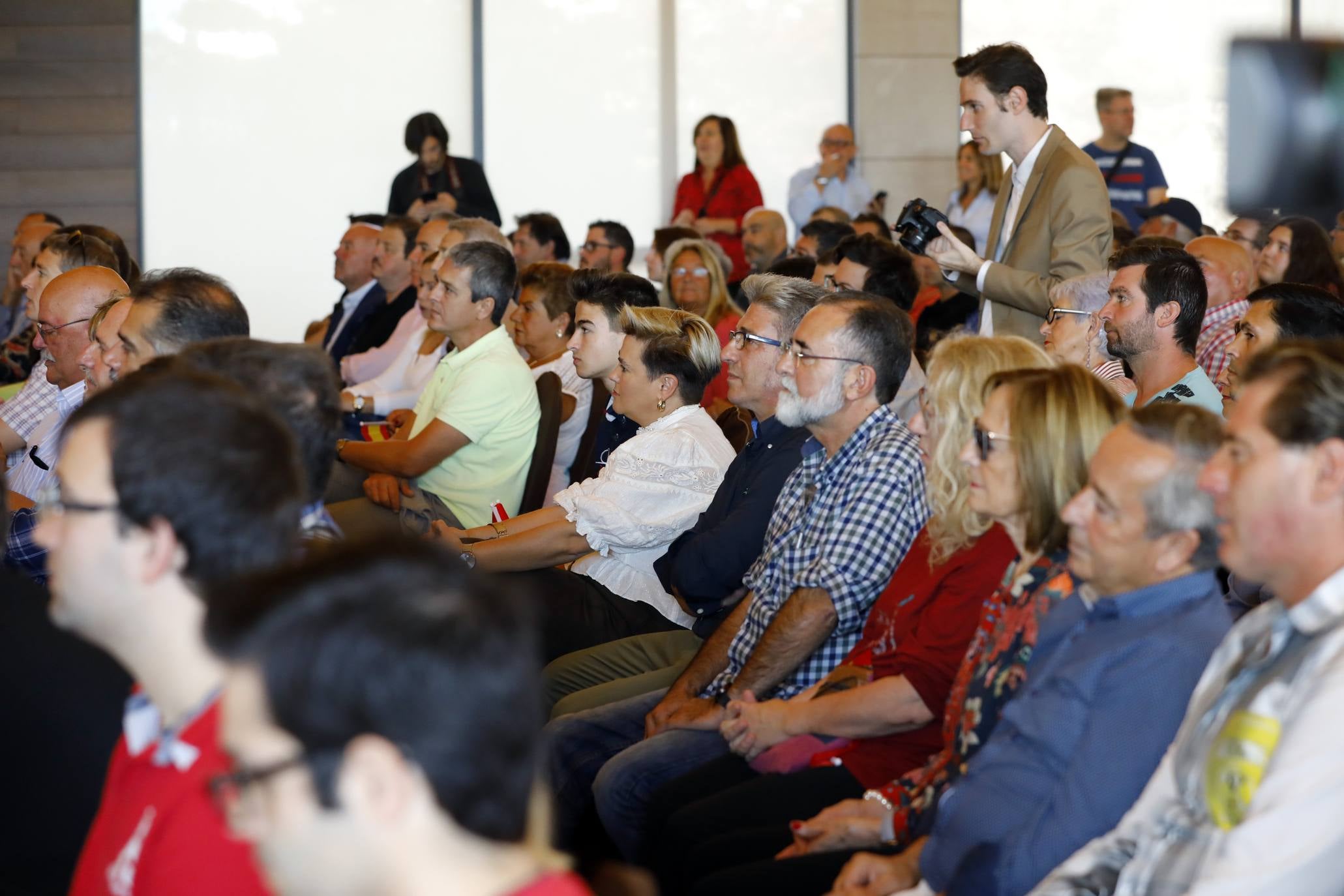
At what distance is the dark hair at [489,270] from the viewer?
4266 mm

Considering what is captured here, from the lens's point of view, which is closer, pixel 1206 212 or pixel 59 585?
pixel 59 585

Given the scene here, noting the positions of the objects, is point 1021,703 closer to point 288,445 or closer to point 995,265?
point 288,445

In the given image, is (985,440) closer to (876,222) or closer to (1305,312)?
(1305,312)

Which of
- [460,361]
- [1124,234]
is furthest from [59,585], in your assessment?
[1124,234]

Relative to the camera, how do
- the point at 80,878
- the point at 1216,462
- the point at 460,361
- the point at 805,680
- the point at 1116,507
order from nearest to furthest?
the point at 80,878
the point at 1216,462
the point at 1116,507
the point at 805,680
the point at 460,361

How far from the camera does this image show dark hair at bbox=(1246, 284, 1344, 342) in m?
3.35

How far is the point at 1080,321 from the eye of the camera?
3.53 meters

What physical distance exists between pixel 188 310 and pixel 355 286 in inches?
148

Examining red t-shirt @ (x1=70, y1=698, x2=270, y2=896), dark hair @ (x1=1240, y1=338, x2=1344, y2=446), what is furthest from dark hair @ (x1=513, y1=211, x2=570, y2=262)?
red t-shirt @ (x1=70, y1=698, x2=270, y2=896)

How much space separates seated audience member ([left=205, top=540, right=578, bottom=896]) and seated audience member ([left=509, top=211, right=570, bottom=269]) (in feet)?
19.6

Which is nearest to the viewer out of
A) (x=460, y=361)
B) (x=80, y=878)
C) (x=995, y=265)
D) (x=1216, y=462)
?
(x=80, y=878)

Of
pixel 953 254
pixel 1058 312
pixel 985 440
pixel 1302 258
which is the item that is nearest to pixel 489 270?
pixel 953 254

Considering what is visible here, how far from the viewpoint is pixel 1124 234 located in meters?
5.82

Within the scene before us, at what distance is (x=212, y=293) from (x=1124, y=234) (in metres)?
4.18
